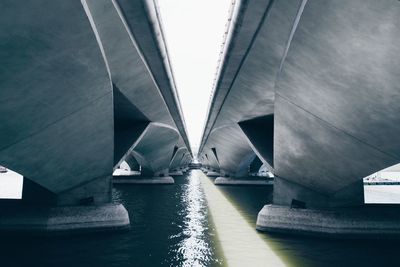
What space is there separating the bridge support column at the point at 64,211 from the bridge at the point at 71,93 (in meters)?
0.04

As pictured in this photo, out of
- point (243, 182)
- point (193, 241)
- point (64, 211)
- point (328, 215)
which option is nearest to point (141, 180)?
point (243, 182)

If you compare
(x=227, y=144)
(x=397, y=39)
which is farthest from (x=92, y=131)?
(x=227, y=144)

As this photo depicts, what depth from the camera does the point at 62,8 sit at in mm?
6953

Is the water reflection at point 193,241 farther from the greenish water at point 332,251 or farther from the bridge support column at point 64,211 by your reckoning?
the bridge support column at point 64,211

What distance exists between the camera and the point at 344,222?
44.5 feet

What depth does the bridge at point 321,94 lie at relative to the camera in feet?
24.3

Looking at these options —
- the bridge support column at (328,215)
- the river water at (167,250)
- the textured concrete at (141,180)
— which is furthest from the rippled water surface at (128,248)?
the textured concrete at (141,180)

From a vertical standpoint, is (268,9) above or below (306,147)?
above

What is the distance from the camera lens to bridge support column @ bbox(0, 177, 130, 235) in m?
13.6

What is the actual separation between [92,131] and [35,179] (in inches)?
109

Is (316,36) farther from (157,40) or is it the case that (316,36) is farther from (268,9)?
(157,40)

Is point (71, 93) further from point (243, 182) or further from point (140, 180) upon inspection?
point (243, 182)

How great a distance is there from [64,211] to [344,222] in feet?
37.7

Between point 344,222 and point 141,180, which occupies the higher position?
point 141,180
